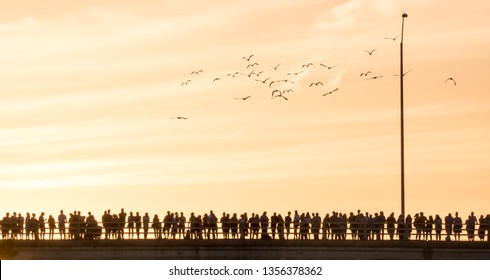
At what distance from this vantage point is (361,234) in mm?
72000

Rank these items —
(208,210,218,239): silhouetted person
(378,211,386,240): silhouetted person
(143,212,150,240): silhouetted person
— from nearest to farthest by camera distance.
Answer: (378,211,386,240): silhouetted person < (143,212,150,240): silhouetted person < (208,210,218,239): silhouetted person

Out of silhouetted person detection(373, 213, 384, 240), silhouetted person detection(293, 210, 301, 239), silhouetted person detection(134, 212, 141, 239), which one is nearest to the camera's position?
silhouetted person detection(373, 213, 384, 240)

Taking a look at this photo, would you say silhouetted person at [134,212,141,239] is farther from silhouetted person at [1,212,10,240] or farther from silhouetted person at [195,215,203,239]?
silhouetted person at [1,212,10,240]

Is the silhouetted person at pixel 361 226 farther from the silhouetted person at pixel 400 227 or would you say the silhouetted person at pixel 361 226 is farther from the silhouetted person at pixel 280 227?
the silhouetted person at pixel 280 227

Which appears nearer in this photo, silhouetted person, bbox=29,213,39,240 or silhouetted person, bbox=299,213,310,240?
silhouetted person, bbox=299,213,310,240

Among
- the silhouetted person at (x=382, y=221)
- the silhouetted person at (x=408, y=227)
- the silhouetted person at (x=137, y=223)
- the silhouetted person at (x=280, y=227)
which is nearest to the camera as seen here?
the silhouetted person at (x=408, y=227)

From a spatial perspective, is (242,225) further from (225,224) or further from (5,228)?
(5,228)

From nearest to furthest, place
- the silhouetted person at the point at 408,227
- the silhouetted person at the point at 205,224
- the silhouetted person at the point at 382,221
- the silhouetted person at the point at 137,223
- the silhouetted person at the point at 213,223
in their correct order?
the silhouetted person at the point at 408,227 → the silhouetted person at the point at 382,221 → the silhouetted person at the point at 137,223 → the silhouetted person at the point at 205,224 → the silhouetted person at the point at 213,223

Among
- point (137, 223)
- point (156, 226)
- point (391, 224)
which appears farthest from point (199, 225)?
point (391, 224)

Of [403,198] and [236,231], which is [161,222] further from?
[403,198]

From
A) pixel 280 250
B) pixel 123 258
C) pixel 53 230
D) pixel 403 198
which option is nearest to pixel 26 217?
pixel 53 230
